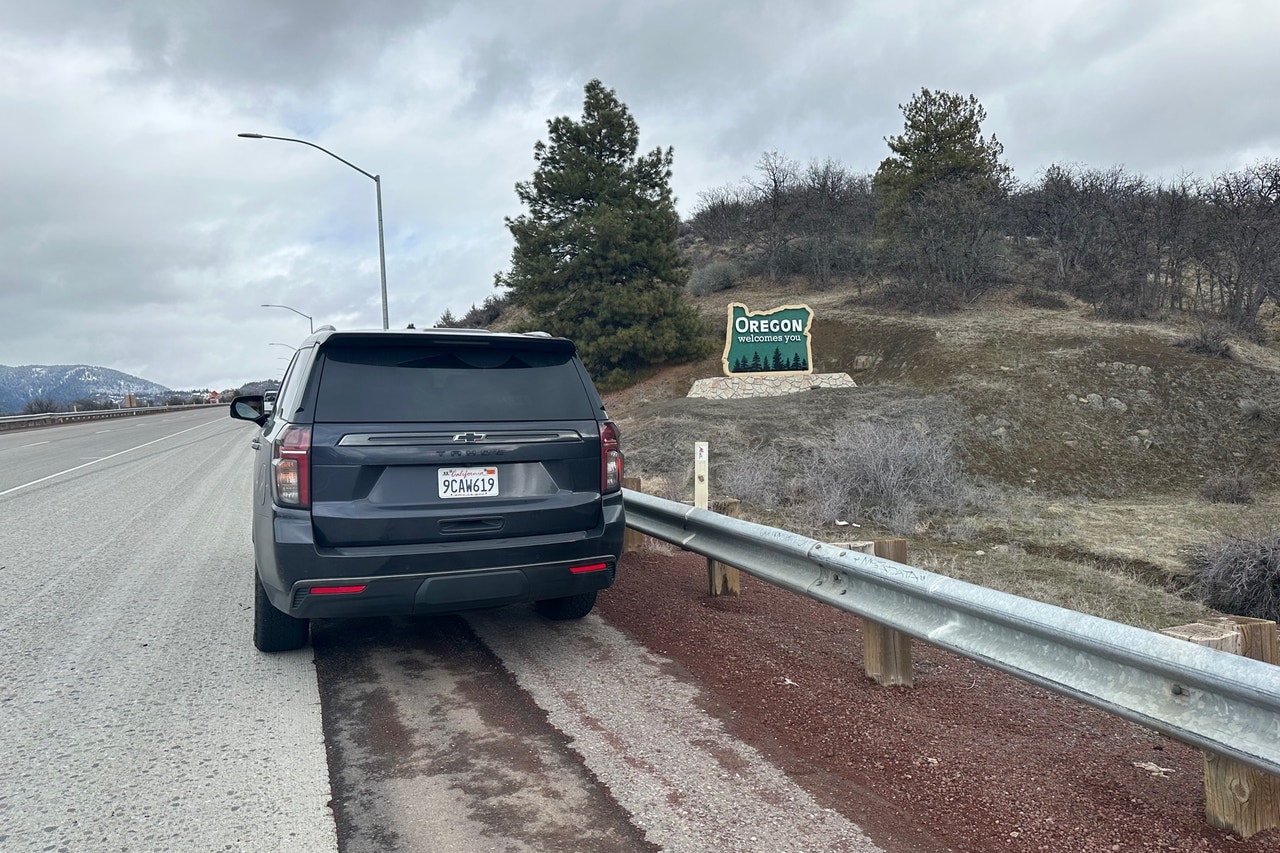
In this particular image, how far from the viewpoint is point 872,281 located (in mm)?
31625

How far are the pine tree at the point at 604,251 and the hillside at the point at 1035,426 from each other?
5.02 ft

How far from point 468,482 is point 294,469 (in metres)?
0.85

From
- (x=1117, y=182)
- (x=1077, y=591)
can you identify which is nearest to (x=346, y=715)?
(x=1077, y=591)

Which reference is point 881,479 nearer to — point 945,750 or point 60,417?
point 945,750

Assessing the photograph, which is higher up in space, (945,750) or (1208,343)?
(1208,343)

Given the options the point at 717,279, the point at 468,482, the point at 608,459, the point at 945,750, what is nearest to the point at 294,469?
the point at 468,482

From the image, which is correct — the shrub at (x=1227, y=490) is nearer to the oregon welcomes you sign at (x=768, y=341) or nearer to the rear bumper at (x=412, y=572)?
the oregon welcomes you sign at (x=768, y=341)

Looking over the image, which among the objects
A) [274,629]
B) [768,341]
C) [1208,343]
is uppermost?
[768,341]

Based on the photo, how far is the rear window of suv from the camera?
4.36 m

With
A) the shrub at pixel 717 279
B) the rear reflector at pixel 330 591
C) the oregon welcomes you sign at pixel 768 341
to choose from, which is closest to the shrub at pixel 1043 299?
the oregon welcomes you sign at pixel 768 341

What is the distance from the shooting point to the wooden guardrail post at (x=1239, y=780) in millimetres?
2762

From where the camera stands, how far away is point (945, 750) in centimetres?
361

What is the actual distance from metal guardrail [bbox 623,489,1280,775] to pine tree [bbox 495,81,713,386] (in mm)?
21670

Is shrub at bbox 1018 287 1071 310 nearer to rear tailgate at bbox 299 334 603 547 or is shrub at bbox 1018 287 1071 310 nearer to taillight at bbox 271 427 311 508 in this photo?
rear tailgate at bbox 299 334 603 547
